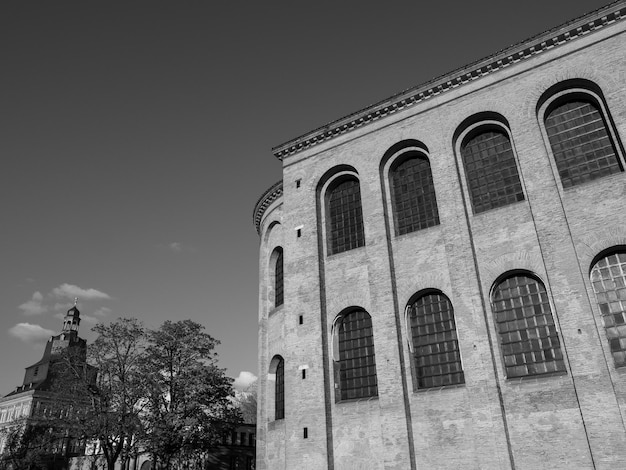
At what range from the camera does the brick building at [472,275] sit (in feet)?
44.0

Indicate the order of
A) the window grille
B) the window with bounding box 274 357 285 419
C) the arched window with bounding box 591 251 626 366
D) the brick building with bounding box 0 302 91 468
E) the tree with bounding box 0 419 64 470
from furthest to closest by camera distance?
the brick building with bounding box 0 302 91 468 → the tree with bounding box 0 419 64 470 → the window with bounding box 274 357 285 419 → the window grille → the arched window with bounding box 591 251 626 366

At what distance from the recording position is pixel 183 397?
2688 centimetres

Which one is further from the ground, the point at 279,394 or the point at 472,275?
the point at 472,275

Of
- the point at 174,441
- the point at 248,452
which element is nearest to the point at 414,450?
the point at 174,441

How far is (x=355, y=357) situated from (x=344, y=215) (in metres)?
5.79

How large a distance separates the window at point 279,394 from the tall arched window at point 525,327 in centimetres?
996

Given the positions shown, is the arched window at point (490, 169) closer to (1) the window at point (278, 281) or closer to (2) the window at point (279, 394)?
(1) the window at point (278, 281)

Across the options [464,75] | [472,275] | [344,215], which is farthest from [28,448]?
[464,75]

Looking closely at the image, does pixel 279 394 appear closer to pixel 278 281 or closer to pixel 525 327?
pixel 278 281

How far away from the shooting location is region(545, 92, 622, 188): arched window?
15.0 meters

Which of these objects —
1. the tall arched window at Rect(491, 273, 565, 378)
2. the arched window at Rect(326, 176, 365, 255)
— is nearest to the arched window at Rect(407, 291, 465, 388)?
the tall arched window at Rect(491, 273, 565, 378)

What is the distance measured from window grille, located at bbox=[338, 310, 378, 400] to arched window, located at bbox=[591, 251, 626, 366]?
23.3 feet

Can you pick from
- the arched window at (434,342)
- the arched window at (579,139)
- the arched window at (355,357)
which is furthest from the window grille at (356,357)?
the arched window at (579,139)

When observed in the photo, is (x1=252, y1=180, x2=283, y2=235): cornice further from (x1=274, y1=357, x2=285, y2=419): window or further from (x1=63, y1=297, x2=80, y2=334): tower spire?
(x1=63, y1=297, x2=80, y2=334): tower spire
